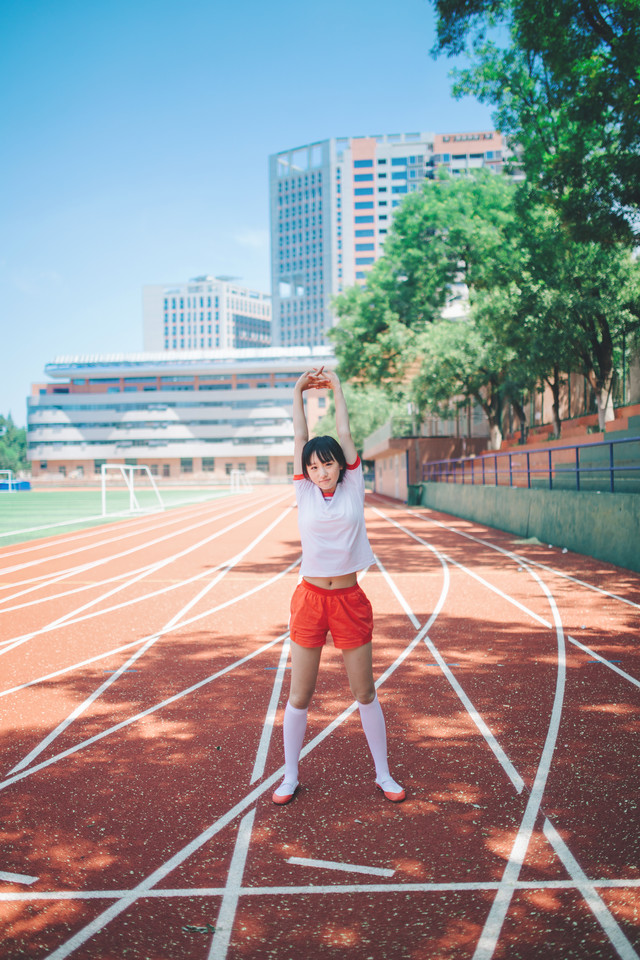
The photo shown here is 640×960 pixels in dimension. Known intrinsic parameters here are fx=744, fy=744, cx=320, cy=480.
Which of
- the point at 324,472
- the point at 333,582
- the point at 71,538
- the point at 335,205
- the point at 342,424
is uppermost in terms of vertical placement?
the point at 335,205

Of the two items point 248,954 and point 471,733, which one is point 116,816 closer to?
point 248,954

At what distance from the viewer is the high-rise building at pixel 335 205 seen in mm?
132875

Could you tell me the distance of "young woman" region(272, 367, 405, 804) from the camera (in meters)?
3.48

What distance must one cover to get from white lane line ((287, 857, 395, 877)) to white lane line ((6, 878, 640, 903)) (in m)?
0.09

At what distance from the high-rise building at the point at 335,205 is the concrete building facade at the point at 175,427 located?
140 feet

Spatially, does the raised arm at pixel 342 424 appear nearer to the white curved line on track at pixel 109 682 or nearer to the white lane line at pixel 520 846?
the white lane line at pixel 520 846

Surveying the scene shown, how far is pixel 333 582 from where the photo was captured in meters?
3.50

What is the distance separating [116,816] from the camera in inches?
137

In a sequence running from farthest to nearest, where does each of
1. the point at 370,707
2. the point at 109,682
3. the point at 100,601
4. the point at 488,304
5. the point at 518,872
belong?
the point at 488,304 → the point at 100,601 → the point at 109,682 → the point at 370,707 → the point at 518,872

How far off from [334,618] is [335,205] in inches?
6429

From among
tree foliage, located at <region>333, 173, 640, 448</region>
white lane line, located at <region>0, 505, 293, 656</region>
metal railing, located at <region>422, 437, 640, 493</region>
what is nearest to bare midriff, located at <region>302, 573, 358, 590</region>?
white lane line, located at <region>0, 505, 293, 656</region>

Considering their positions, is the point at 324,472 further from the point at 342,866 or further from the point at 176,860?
the point at 176,860

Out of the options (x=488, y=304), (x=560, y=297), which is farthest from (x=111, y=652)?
(x=488, y=304)

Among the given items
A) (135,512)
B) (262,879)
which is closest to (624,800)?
(262,879)
